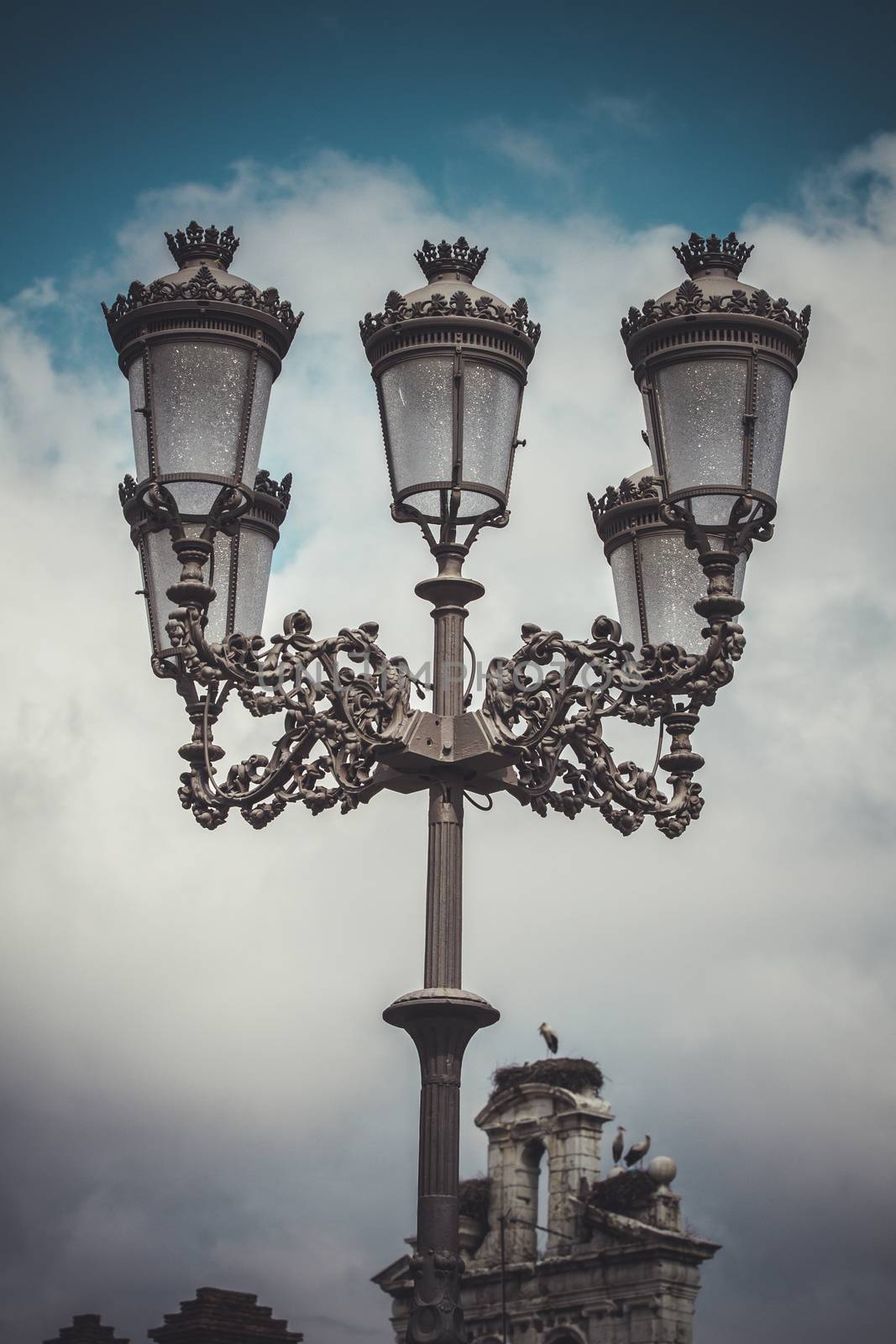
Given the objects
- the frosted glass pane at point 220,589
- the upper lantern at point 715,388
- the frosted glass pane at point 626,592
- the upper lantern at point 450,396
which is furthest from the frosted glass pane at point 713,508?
the frosted glass pane at point 220,589

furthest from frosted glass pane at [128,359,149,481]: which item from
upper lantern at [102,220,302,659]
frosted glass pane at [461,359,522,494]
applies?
frosted glass pane at [461,359,522,494]

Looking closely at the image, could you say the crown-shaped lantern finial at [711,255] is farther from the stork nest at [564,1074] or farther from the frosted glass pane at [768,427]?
the stork nest at [564,1074]

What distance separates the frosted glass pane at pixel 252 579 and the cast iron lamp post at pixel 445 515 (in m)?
0.59

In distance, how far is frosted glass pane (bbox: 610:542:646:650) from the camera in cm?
779

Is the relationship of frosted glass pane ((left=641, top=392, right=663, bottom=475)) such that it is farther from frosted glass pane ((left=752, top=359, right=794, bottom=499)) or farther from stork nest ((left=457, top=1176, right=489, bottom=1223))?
stork nest ((left=457, top=1176, right=489, bottom=1223))

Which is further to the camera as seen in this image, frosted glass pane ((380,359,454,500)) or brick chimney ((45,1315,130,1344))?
brick chimney ((45,1315,130,1344))

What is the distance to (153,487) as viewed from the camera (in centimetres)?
659

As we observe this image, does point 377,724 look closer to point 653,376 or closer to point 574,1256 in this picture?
point 653,376

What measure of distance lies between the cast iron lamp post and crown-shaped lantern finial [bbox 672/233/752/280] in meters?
0.24

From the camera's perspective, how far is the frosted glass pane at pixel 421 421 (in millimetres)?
6562

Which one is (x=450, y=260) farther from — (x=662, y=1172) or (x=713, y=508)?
(x=662, y=1172)

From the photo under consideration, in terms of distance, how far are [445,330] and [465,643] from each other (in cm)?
100

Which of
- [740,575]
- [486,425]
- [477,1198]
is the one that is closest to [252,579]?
[486,425]

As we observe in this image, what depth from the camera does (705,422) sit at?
6.73 metres
